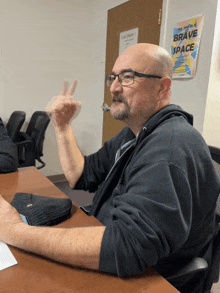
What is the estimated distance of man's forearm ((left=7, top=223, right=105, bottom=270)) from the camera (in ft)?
1.98

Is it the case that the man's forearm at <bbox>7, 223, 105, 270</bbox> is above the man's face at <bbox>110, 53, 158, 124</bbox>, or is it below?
below

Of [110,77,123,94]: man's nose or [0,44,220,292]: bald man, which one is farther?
[110,77,123,94]: man's nose

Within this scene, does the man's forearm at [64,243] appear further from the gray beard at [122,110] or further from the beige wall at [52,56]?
the beige wall at [52,56]

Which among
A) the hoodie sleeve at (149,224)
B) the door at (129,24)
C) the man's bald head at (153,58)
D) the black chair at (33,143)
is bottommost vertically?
the black chair at (33,143)

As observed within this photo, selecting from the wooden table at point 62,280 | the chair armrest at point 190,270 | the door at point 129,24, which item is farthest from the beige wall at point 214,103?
the wooden table at point 62,280

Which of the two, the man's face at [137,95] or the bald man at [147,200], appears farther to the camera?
the man's face at [137,95]

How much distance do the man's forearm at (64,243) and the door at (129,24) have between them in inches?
80.5

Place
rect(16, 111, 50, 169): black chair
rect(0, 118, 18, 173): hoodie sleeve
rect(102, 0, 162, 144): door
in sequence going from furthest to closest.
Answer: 1. rect(16, 111, 50, 169): black chair
2. rect(102, 0, 162, 144): door
3. rect(0, 118, 18, 173): hoodie sleeve

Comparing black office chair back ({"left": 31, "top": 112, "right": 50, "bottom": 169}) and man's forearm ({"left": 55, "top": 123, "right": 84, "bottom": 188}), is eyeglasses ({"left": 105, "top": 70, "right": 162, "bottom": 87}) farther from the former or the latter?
black office chair back ({"left": 31, "top": 112, "right": 50, "bottom": 169})

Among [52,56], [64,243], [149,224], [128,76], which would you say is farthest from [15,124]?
[149,224]

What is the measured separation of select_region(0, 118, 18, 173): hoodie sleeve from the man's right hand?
0.39 metres

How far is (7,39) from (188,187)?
2975mm

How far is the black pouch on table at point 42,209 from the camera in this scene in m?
0.79

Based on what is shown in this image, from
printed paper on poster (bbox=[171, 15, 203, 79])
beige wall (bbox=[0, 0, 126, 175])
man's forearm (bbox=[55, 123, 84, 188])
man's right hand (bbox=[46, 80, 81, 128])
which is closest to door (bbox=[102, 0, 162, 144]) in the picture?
beige wall (bbox=[0, 0, 126, 175])
